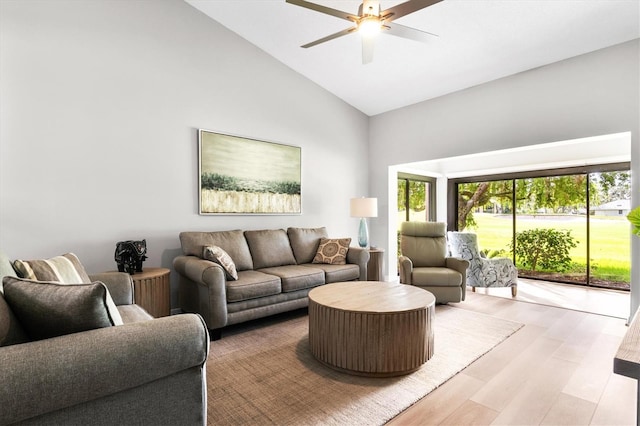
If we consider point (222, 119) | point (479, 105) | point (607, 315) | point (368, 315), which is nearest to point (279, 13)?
point (222, 119)

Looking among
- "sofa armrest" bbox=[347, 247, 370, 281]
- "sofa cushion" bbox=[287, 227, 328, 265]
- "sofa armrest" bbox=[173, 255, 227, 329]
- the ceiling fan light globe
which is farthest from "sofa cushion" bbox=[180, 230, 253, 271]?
the ceiling fan light globe

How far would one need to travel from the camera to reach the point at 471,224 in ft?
21.4

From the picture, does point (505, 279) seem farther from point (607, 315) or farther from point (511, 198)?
point (511, 198)

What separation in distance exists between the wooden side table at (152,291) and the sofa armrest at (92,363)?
1.74 m

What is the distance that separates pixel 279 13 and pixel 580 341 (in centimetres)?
446

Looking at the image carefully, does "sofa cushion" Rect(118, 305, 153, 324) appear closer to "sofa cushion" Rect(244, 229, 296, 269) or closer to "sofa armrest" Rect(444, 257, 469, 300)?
"sofa cushion" Rect(244, 229, 296, 269)

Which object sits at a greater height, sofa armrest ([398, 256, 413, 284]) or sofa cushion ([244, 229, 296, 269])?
sofa cushion ([244, 229, 296, 269])

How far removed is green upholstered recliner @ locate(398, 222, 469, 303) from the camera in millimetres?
3969

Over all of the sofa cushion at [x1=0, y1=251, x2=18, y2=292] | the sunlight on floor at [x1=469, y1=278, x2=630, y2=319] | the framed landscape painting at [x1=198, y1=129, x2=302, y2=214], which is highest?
the framed landscape painting at [x1=198, y1=129, x2=302, y2=214]

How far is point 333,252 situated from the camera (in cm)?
424

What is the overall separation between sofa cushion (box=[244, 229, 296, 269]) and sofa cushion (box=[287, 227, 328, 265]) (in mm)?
76

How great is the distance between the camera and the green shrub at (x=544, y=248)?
18.1 feet

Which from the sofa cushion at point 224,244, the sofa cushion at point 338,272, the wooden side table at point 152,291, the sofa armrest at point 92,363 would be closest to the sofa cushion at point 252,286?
the sofa cushion at point 224,244

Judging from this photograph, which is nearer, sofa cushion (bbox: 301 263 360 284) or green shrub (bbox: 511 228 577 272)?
sofa cushion (bbox: 301 263 360 284)
